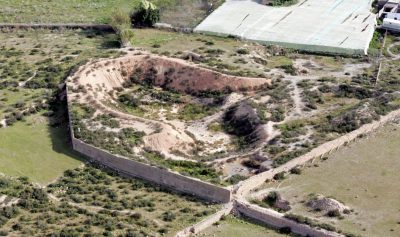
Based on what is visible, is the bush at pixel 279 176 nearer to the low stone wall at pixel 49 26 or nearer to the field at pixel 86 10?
the field at pixel 86 10

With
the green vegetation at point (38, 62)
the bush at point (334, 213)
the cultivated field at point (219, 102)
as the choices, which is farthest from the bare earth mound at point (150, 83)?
the bush at point (334, 213)

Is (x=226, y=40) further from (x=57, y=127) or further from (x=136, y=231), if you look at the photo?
(x=136, y=231)

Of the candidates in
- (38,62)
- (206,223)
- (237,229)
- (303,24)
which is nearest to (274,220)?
(237,229)

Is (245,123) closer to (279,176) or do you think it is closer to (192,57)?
(279,176)

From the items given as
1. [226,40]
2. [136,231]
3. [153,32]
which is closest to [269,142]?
[136,231]

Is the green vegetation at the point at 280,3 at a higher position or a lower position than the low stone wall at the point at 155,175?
higher

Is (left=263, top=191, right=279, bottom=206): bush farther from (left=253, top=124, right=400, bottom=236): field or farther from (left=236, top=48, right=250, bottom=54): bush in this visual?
(left=236, top=48, right=250, bottom=54): bush

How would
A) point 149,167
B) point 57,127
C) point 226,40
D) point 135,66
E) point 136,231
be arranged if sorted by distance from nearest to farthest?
1. point 136,231
2. point 149,167
3. point 57,127
4. point 135,66
5. point 226,40
